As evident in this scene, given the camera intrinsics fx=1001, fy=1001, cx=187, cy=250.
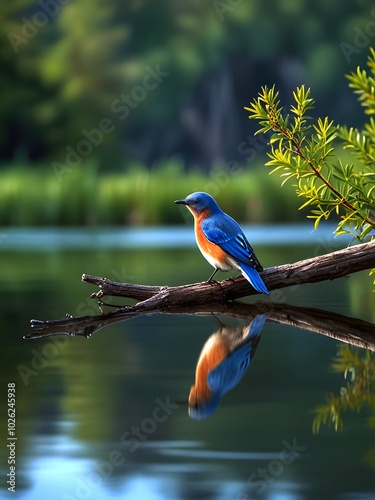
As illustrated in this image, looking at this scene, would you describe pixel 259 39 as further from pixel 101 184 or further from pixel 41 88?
pixel 101 184

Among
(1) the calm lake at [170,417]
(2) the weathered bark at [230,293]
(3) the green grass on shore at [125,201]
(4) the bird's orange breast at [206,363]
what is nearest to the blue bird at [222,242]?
(2) the weathered bark at [230,293]

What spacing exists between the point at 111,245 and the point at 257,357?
539 centimetres

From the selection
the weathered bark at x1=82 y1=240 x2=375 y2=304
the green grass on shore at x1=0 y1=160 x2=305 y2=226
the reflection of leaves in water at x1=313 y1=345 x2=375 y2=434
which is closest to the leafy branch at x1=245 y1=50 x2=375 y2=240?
the weathered bark at x1=82 y1=240 x2=375 y2=304

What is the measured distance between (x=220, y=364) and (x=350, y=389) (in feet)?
1.50

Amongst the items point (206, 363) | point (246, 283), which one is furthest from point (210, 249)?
point (206, 363)

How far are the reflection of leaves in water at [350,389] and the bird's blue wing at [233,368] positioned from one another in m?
0.26

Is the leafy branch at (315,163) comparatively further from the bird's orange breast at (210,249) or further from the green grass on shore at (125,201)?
the green grass on shore at (125,201)

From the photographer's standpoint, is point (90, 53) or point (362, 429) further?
point (90, 53)

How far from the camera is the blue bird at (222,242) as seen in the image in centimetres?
369

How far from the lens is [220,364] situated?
277 centimetres

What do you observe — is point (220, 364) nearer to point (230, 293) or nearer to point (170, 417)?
point (170, 417)

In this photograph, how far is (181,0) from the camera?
17.8 meters

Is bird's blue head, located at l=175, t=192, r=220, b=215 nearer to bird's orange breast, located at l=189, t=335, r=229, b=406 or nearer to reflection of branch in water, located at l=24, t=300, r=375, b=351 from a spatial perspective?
reflection of branch in water, located at l=24, t=300, r=375, b=351

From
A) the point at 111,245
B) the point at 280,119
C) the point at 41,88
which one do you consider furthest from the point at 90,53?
the point at 280,119
